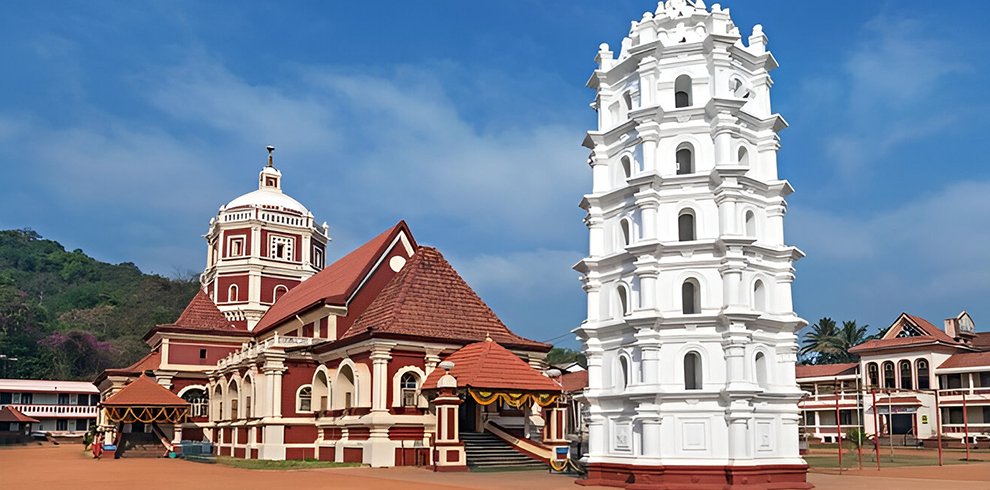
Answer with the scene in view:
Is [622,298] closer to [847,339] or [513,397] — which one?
[513,397]

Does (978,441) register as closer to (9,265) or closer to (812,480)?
(812,480)

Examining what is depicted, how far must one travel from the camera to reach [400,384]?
32.2 meters

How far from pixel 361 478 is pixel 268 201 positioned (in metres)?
34.8

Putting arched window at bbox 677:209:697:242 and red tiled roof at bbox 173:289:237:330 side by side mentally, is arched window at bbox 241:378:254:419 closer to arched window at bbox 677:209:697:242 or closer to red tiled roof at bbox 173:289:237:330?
red tiled roof at bbox 173:289:237:330

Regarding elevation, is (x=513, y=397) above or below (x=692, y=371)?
below

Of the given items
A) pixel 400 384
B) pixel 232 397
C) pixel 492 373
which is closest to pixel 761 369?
pixel 492 373

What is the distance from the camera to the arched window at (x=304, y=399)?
3612cm

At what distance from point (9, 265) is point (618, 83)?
436 ft

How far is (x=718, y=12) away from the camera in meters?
24.0

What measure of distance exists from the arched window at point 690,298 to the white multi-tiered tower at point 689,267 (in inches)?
1.5

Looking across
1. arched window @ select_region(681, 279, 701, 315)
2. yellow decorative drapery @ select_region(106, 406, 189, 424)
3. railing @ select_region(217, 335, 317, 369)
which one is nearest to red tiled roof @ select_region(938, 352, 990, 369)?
arched window @ select_region(681, 279, 701, 315)

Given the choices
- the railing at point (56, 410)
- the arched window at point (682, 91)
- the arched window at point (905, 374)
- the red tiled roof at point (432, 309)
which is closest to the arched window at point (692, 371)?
the arched window at point (682, 91)

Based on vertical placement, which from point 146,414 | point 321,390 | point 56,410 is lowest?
point 56,410

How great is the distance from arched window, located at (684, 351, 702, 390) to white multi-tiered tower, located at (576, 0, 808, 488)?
0.04 m
